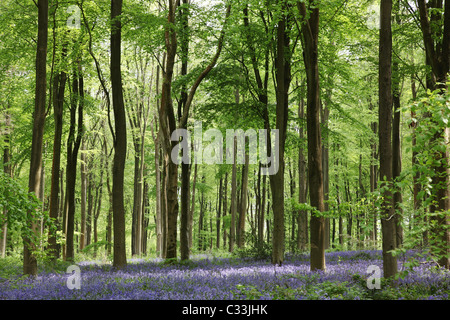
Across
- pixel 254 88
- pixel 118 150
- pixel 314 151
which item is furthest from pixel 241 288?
pixel 254 88

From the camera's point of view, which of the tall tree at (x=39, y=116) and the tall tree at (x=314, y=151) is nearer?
the tall tree at (x=314, y=151)

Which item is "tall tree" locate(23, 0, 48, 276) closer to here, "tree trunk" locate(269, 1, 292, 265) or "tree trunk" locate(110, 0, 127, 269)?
"tree trunk" locate(110, 0, 127, 269)

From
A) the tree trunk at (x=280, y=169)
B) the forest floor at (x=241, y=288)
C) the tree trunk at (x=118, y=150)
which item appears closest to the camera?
the forest floor at (x=241, y=288)

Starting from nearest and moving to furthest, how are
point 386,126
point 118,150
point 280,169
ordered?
point 386,126, point 280,169, point 118,150

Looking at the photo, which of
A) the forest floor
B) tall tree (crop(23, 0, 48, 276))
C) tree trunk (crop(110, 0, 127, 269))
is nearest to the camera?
the forest floor

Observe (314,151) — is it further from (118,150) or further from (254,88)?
(118,150)

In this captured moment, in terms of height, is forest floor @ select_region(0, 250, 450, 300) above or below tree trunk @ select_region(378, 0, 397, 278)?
below

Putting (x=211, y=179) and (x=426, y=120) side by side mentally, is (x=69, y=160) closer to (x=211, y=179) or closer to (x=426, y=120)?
(x=426, y=120)

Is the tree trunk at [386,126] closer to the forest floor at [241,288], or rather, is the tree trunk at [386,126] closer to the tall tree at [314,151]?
the forest floor at [241,288]

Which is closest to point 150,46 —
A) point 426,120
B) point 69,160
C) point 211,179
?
point 69,160

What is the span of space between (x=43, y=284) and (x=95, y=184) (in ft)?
100.0

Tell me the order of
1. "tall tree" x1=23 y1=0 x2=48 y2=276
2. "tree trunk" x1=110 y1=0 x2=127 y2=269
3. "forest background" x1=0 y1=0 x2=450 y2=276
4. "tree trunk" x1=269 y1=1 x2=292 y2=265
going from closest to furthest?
"forest background" x1=0 y1=0 x2=450 y2=276, "tall tree" x1=23 y1=0 x2=48 y2=276, "tree trunk" x1=269 y1=1 x2=292 y2=265, "tree trunk" x1=110 y1=0 x2=127 y2=269

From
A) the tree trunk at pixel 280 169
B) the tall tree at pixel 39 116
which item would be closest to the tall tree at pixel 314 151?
the tree trunk at pixel 280 169

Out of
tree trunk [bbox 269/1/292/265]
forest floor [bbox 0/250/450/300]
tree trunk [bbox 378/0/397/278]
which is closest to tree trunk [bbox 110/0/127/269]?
forest floor [bbox 0/250/450/300]
